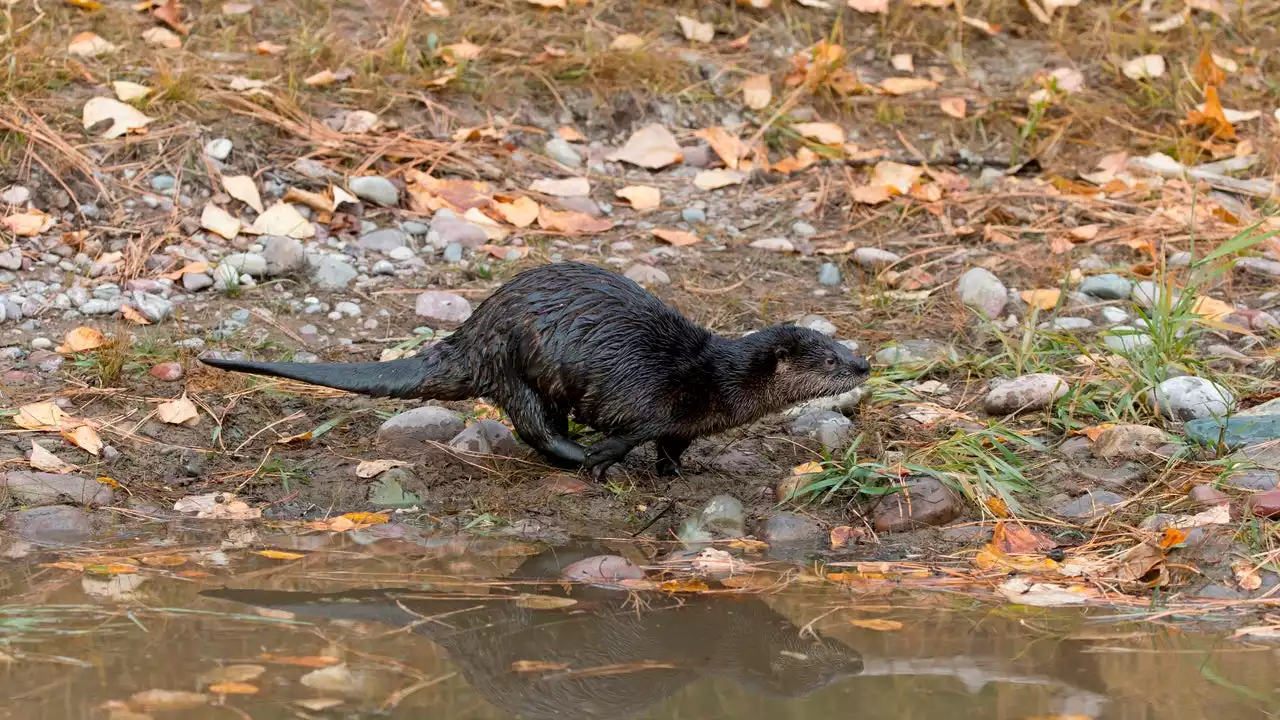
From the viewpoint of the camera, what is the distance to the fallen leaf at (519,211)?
17.3ft

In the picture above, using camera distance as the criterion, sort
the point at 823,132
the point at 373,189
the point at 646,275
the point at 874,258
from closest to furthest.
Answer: the point at 646,275 < the point at 874,258 < the point at 373,189 < the point at 823,132

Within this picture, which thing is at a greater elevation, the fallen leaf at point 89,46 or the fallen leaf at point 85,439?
the fallen leaf at point 89,46

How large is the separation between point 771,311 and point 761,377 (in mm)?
1157

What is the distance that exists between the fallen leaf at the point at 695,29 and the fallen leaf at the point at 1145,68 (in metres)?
1.92

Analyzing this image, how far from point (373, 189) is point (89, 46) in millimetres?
1398

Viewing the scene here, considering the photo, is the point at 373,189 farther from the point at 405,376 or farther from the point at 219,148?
the point at 405,376

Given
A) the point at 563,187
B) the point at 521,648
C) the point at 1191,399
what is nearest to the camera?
the point at 521,648

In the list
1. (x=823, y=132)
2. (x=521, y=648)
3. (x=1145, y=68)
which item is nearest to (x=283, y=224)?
(x=823, y=132)

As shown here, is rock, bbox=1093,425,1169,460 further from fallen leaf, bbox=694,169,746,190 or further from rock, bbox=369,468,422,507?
fallen leaf, bbox=694,169,746,190

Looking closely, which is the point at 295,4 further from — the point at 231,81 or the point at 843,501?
the point at 843,501

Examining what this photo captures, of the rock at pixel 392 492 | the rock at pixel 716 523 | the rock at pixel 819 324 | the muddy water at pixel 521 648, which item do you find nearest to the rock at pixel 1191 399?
the rock at pixel 819 324

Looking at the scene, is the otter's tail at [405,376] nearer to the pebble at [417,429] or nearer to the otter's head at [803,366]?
the pebble at [417,429]

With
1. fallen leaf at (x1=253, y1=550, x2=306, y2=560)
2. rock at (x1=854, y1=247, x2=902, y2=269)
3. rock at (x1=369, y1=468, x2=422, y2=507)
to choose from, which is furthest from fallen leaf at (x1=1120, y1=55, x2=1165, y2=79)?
fallen leaf at (x1=253, y1=550, x2=306, y2=560)

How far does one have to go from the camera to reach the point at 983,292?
15.8ft
